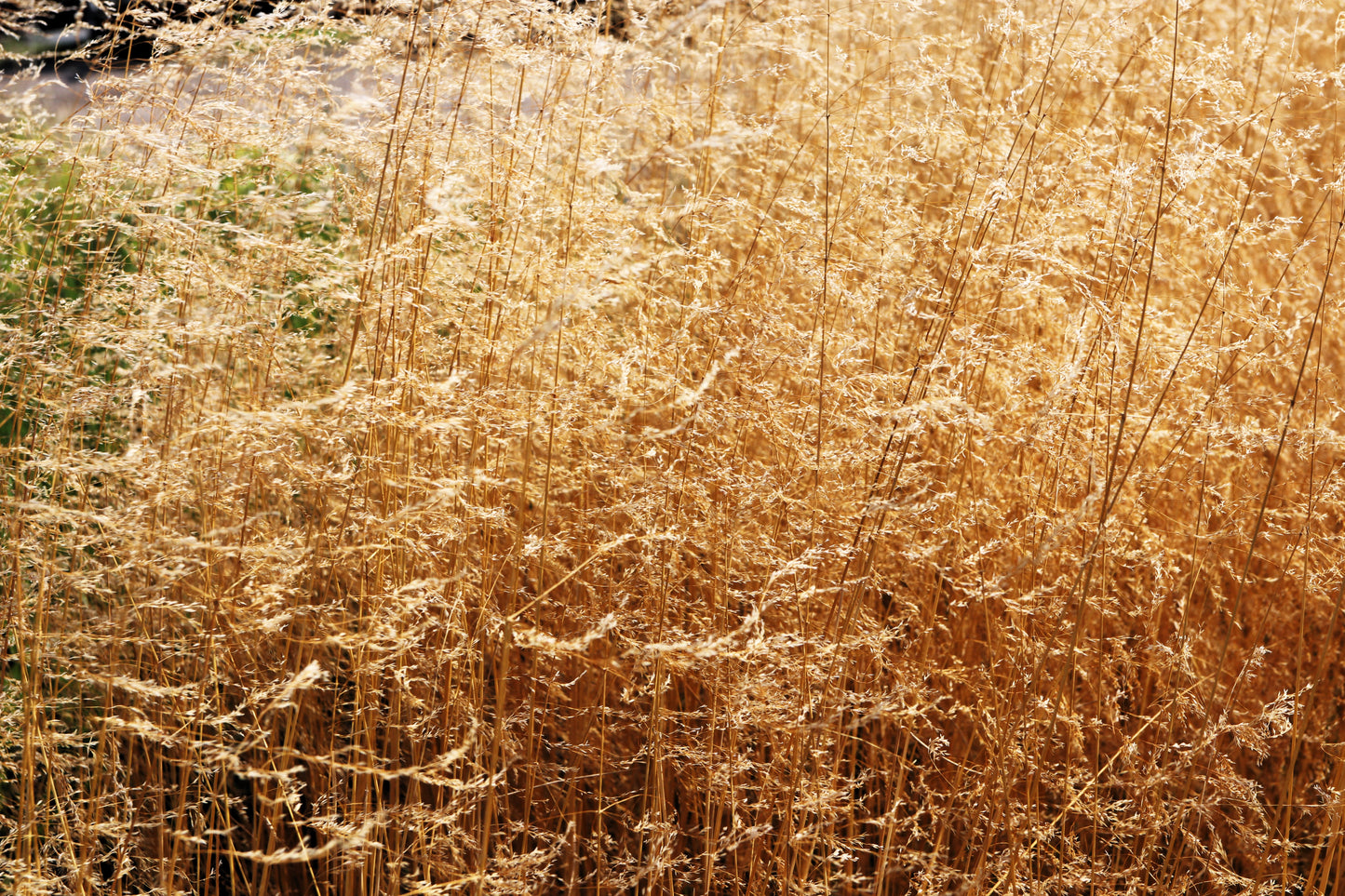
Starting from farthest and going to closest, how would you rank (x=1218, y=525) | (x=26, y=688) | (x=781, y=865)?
(x=1218, y=525) < (x=26, y=688) < (x=781, y=865)

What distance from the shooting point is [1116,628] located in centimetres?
186

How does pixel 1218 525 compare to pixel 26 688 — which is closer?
pixel 26 688

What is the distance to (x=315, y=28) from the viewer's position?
1916 millimetres

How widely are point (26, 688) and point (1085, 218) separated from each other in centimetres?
229

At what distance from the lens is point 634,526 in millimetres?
1546

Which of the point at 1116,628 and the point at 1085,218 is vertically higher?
the point at 1085,218

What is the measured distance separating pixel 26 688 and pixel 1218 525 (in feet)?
6.93

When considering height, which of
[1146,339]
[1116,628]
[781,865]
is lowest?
[781,865]

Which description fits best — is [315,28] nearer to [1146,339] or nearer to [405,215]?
[405,215]

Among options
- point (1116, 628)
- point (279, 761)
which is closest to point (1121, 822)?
point (1116, 628)

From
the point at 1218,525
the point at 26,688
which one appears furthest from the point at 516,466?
the point at 1218,525

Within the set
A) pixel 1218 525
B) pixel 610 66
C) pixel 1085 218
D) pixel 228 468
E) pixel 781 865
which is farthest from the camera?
pixel 1085 218

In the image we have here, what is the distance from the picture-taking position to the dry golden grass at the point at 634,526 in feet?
4.59

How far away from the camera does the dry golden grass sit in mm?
1398
